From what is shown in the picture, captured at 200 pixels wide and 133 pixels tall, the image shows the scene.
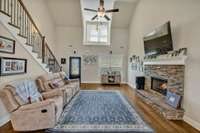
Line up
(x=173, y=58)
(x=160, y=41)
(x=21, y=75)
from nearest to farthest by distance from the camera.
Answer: (x=21, y=75) < (x=173, y=58) < (x=160, y=41)

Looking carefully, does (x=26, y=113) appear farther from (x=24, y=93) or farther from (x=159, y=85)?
(x=159, y=85)

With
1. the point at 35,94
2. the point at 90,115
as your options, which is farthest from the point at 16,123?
the point at 90,115

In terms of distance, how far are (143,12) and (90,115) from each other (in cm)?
566

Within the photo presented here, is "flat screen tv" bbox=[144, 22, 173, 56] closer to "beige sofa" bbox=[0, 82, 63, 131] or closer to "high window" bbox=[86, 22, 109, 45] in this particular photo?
"beige sofa" bbox=[0, 82, 63, 131]

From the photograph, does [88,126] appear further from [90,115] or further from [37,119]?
[37,119]

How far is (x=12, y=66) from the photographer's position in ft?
12.2

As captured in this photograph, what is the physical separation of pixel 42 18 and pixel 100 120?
266 inches

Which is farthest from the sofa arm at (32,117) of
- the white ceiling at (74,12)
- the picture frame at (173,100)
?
the white ceiling at (74,12)

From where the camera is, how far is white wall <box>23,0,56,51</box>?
7.13 metres

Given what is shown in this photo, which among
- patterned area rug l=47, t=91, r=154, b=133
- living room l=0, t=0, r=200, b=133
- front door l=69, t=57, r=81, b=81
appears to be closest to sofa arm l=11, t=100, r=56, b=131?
living room l=0, t=0, r=200, b=133

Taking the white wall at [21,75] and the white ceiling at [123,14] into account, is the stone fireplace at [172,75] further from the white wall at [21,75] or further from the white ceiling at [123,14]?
the white ceiling at [123,14]

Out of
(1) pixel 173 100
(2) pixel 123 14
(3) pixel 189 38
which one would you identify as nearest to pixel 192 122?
(1) pixel 173 100

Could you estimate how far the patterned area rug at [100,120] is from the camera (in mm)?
3129

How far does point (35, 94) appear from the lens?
3814mm
